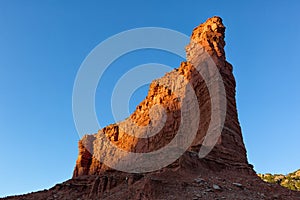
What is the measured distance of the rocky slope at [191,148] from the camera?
88.0 ft

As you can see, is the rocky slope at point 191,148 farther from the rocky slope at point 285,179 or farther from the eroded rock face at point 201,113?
the rocky slope at point 285,179

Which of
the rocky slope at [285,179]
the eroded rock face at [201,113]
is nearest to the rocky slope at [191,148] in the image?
the eroded rock face at [201,113]

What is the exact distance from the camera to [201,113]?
133 ft

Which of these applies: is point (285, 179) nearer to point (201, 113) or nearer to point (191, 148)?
point (201, 113)

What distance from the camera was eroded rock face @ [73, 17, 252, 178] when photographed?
3494cm

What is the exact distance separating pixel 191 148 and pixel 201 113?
650 cm

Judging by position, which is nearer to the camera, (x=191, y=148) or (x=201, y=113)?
(x=191, y=148)

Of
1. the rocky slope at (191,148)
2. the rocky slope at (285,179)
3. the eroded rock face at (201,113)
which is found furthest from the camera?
the rocky slope at (285,179)

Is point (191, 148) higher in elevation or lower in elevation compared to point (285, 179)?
lower

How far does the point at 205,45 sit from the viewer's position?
4447cm

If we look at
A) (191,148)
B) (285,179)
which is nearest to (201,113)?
(191,148)

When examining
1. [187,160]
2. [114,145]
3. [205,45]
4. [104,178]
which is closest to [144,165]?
[104,178]

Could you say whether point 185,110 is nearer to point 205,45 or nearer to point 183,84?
point 183,84

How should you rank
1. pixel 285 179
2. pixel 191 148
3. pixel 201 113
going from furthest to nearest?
1. pixel 285 179
2. pixel 201 113
3. pixel 191 148
